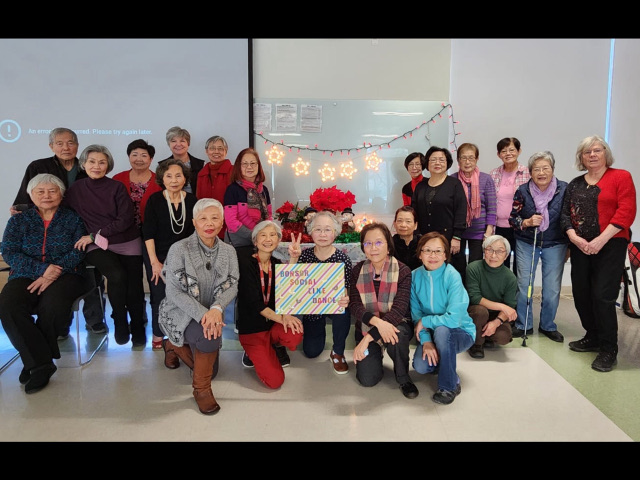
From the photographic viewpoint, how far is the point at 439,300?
2.79 m

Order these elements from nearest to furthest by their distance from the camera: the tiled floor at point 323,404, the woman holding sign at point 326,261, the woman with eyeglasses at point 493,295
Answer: the tiled floor at point 323,404 < the woman holding sign at point 326,261 < the woman with eyeglasses at point 493,295

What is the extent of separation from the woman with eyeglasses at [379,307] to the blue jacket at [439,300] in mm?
66

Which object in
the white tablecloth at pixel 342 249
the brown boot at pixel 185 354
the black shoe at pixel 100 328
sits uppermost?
the white tablecloth at pixel 342 249

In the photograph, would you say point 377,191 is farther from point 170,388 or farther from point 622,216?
point 170,388

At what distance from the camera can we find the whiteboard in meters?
4.89

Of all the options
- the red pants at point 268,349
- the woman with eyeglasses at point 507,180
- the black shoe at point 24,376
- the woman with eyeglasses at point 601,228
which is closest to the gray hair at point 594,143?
the woman with eyeglasses at point 601,228

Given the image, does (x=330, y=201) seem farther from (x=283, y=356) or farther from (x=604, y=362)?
(x=604, y=362)

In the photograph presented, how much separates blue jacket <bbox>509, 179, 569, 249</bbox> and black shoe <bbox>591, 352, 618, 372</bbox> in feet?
2.87

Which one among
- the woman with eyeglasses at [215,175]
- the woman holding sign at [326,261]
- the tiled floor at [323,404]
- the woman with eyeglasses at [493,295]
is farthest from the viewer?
the woman with eyeglasses at [215,175]

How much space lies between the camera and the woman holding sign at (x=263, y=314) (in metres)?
2.78

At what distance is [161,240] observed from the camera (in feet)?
10.4

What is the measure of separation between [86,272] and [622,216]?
3.71 m

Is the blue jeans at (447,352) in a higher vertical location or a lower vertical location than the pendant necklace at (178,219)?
lower

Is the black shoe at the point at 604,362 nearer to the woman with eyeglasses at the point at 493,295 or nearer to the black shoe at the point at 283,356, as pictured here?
the woman with eyeglasses at the point at 493,295
